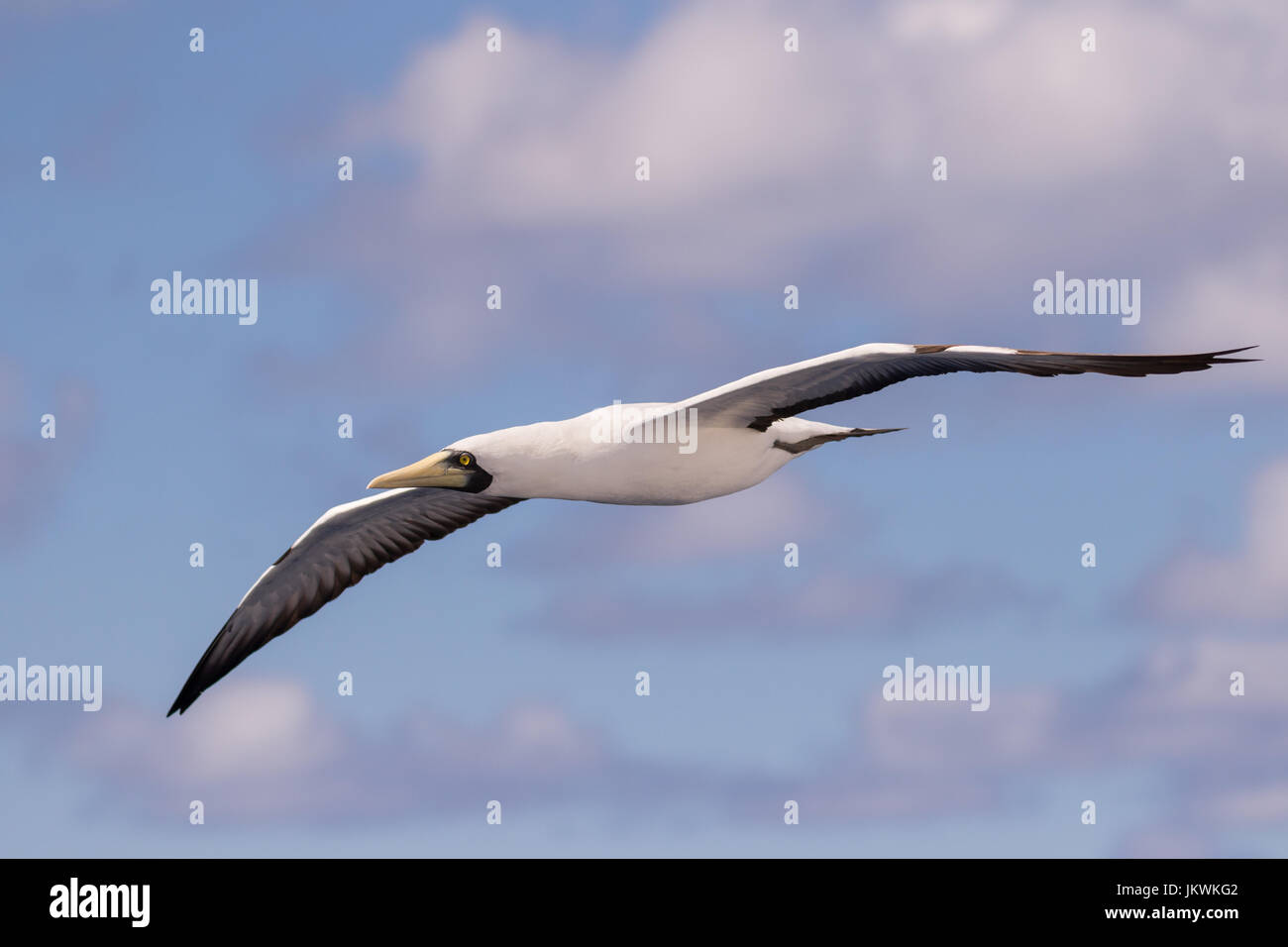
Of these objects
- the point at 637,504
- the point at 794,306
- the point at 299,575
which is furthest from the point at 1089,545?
the point at 299,575

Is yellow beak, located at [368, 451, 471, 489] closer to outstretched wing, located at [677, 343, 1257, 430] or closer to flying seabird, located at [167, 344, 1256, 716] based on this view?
flying seabird, located at [167, 344, 1256, 716]

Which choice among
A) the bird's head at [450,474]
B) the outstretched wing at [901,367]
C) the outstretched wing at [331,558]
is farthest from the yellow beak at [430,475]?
the outstretched wing at [901,367]

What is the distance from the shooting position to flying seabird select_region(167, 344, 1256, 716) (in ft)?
49.7

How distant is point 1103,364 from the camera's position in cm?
1503

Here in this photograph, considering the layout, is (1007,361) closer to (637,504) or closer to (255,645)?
(637,504)

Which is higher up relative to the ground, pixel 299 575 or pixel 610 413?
pixel 610 413

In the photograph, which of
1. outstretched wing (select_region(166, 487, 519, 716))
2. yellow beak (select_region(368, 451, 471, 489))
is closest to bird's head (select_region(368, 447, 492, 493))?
yellow beak (select_region(368, 451, 471, 489))

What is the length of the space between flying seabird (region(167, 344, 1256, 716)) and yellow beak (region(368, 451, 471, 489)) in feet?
0.04

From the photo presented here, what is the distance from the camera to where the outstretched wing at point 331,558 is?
19.7 meters

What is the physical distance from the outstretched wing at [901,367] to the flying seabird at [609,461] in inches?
0.6

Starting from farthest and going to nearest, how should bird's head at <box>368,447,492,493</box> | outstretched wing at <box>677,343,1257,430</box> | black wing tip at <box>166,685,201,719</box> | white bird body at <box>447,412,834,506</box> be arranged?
1. black wing tip at <box>166,685,201,719</box>
2. bird's head at <box>368,447,492,493</box>
3. white bird body at <box>447,412,834,506</box>
4. outstretched wing at <box>677,343,1257,430</box>

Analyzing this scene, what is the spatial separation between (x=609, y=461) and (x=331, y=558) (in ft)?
17.6

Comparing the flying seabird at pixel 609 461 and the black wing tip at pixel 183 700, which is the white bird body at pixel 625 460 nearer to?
the flying seabird at pixel 609 461

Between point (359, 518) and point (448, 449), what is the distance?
115 inches
